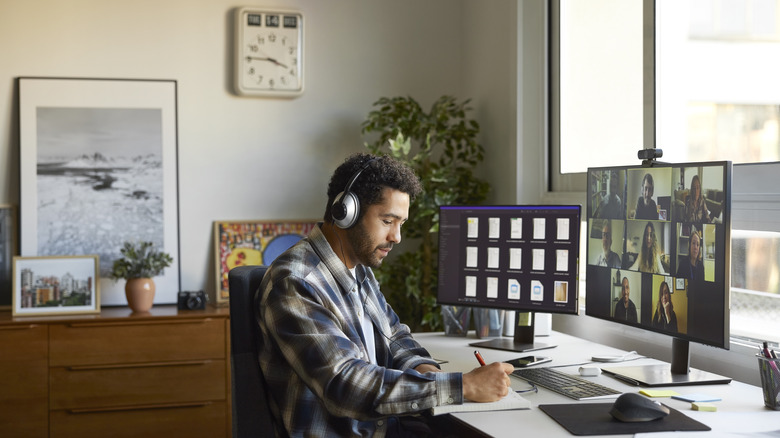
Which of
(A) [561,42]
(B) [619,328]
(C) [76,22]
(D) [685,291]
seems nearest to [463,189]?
(A) [561,42]

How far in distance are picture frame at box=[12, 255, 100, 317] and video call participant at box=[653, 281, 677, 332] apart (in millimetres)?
2480

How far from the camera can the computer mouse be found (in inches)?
67.6

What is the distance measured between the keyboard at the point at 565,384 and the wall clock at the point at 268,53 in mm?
2134

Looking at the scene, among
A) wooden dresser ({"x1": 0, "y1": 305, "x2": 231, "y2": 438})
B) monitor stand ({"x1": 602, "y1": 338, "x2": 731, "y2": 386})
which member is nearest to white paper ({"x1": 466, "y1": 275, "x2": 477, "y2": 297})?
monitor stand ({"x1": 602, "y1": 338, "x2": 731, "y2": 386})

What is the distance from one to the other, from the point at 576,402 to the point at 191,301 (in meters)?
2.14

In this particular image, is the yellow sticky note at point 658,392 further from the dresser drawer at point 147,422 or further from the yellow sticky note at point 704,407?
the dresser drawer at point 147,422

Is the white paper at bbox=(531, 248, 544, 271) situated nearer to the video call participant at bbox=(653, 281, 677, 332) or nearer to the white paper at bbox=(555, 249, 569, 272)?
the white paper at bbox=(555, 249, 569, 272)

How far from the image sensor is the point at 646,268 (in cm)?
217

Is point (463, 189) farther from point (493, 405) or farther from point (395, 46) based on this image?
A: point (493, 405)

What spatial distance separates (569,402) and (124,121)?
2.63 m

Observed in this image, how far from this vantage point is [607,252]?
2.34 metres

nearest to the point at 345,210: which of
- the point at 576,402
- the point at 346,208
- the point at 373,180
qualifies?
the point at 346,208

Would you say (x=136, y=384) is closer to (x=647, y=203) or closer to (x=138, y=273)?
(x=138, y=273)

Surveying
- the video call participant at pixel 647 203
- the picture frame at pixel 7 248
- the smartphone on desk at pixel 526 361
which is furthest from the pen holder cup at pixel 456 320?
the picture frame at pixel 7 248
